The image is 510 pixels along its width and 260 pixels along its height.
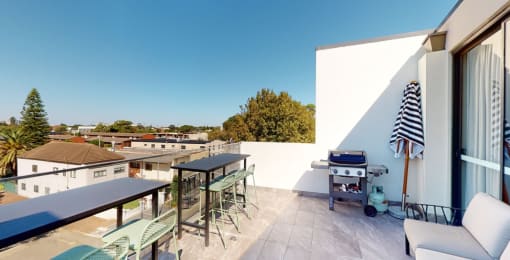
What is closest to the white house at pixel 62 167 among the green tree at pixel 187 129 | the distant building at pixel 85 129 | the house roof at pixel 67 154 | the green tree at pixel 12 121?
the house roof at pixel 67 154

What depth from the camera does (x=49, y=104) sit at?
54.8 ft

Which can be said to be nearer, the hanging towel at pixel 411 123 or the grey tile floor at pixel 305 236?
the grey tile floor at pixel 305 236

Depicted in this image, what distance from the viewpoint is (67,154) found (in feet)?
23.9

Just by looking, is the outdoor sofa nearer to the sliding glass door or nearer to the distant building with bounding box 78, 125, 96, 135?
the sliding glass door

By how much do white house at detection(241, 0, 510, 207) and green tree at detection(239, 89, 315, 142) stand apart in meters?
5.17

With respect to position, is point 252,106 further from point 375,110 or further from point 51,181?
point 51,181

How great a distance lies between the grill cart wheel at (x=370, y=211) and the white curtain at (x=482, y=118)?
109cm

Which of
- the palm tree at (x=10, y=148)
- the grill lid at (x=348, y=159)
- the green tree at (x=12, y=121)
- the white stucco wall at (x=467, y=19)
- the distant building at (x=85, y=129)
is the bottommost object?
the palm tree at (x=10, y=148)

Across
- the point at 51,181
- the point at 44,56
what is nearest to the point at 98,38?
the point at 44,56

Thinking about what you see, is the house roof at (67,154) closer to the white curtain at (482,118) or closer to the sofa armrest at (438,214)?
the sofa armrest at (438,214)

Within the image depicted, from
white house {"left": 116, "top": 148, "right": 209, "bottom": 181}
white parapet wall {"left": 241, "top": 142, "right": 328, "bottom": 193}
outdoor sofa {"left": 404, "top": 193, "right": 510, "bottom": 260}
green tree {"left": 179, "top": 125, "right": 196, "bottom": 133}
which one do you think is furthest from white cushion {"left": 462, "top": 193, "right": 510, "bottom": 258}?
green tree {"left": 179, "top": 125, "right": 196, "bottom": 133}

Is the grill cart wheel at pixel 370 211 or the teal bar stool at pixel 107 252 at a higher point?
the teal bar stool at pixel 107 252

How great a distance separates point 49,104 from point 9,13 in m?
11.6

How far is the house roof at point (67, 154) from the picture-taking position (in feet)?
21.5
